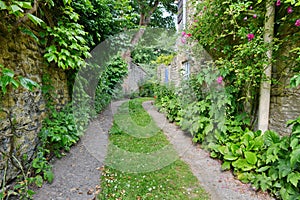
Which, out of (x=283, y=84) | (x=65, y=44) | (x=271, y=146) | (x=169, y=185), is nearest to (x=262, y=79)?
(x=283, y=84)

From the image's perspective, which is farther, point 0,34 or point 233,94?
point 233,94

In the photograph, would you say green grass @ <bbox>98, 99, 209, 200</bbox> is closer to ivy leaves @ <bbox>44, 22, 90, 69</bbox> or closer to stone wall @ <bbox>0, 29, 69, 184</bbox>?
stone wall @ <bbox>0, 29, 69, 184</bbox>

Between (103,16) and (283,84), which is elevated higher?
(103,16)

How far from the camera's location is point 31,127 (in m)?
2.00

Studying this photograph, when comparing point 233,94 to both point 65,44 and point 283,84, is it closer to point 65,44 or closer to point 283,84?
point 283,84

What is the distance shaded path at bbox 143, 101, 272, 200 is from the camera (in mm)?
1770

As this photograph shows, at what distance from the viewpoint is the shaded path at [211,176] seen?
1.77 meters

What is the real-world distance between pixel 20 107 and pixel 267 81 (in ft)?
9.31

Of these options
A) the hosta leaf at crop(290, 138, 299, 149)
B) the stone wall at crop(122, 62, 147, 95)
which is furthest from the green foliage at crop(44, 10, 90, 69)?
the stone wall at crop(122, 62, 147, 95)

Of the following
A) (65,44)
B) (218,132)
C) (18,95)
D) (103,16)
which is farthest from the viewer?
(103,16)

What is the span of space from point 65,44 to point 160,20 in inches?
396

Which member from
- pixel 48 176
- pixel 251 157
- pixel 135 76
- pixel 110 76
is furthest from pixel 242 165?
pixel 135 76

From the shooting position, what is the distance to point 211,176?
2115mm

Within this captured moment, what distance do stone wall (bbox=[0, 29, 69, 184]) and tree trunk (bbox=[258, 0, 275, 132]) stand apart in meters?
2.79
